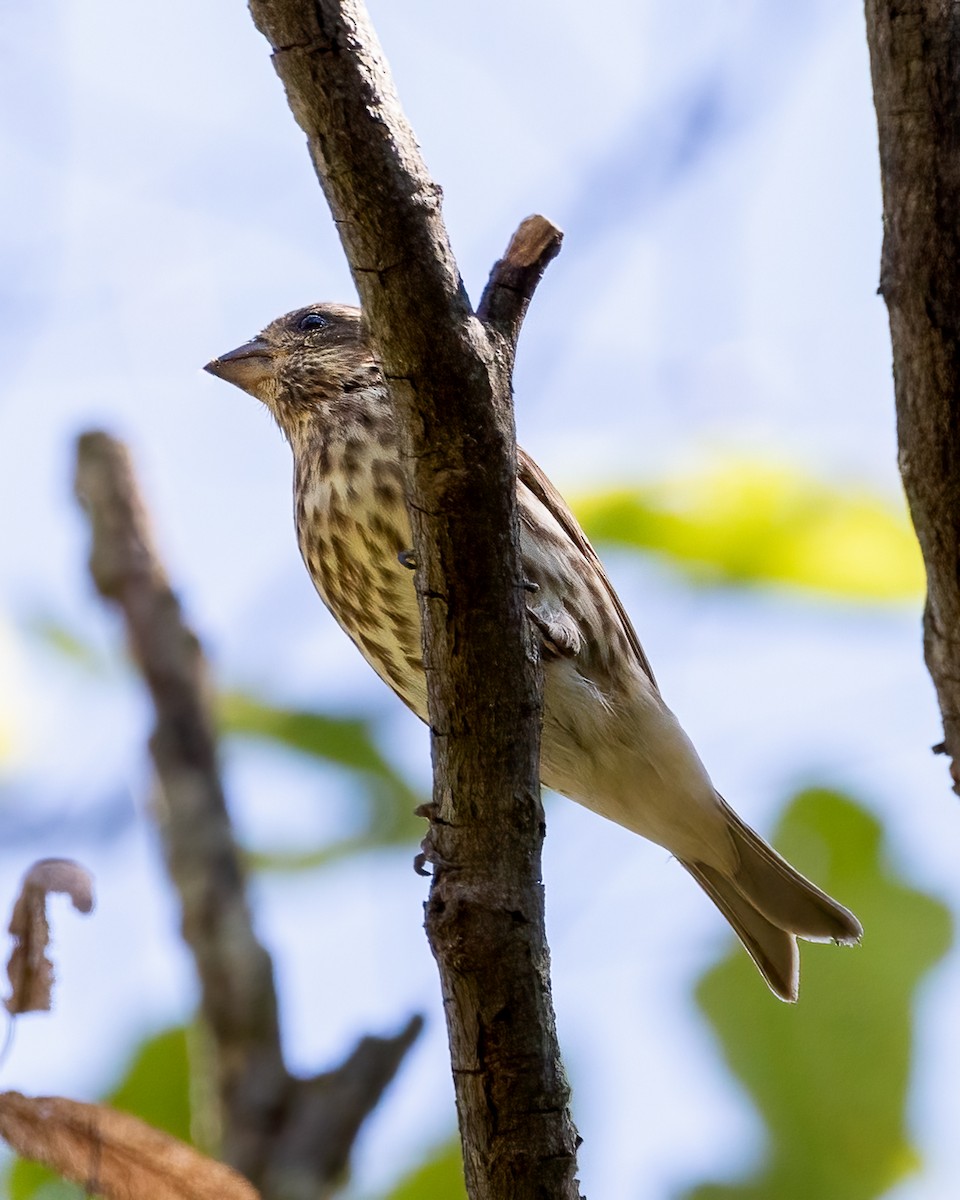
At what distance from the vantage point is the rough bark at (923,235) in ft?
8.59

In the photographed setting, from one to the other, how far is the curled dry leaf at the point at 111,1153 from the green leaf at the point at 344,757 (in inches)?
94.8

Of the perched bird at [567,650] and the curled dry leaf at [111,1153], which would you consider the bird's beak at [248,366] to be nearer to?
the perched bird at [567,650]

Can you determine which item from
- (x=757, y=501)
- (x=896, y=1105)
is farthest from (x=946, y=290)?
(x=896, y=1105)

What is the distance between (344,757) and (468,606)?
6.97 feet

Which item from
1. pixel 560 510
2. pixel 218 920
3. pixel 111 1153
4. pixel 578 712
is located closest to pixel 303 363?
pixel 560 510

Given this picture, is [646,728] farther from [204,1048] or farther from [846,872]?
[204,1048]

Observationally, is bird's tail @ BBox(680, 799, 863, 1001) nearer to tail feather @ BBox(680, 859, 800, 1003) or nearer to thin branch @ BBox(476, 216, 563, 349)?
tail feather @ BBox(680, 859, 800, 1003)

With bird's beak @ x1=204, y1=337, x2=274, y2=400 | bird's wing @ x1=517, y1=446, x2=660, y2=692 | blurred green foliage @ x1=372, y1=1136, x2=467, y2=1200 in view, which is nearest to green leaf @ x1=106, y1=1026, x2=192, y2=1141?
blurred green foliage @ x1=372, y1=1136, x2=467, y2=1200

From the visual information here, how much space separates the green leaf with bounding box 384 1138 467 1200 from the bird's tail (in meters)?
0.85

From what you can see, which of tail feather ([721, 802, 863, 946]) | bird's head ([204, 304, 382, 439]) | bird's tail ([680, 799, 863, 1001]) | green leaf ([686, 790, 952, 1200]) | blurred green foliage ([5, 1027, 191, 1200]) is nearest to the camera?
green leaf ([686, 790, 952, 1200])

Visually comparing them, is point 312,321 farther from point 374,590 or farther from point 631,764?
point 631,764

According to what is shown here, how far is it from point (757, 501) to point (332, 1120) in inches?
69.3

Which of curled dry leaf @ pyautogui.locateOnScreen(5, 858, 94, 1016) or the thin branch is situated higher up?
the thin branch

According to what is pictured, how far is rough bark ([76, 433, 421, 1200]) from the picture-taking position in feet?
11.2
